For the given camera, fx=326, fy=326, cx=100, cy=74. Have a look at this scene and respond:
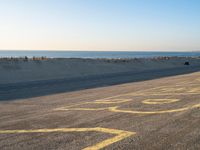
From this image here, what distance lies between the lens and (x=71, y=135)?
6.62 m

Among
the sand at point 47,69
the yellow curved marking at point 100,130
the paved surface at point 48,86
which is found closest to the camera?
→ the yellow curved marking at point 100,130

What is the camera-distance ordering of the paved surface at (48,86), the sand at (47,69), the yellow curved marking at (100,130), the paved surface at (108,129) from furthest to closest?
1. the sand at (47,69)
2. the paved surface at (48,86)
3. the paved surface at (108,129)
4. the yellow curved marking at (100,130)

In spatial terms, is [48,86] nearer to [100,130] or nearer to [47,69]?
[47,69]

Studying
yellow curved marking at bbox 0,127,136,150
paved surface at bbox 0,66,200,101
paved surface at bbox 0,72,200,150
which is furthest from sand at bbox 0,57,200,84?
yellow curved marking at bbox 0,127,136,150

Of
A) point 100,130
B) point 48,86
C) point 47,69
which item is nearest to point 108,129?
point 100,130

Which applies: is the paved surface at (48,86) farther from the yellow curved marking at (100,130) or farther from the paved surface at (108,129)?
the yellow curved marking at (100,130)

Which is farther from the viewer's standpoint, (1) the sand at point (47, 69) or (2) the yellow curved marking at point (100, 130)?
(1) the sand at point (47, 69)

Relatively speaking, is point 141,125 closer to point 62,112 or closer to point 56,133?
point 56,133

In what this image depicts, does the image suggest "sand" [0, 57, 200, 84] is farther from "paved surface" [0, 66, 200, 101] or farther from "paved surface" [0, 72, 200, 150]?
"paved surface" [0, 72, 200, 150]


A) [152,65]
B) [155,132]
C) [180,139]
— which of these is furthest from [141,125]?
[152,65]

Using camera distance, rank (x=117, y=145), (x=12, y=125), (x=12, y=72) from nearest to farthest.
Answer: (x=117, y=145), (x=12, y=125), (x=12, y=72)

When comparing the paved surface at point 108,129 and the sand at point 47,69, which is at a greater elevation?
the paved surface at point 108,129

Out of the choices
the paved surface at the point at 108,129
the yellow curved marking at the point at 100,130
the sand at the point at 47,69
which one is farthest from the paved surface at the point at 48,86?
the yellow curved marking at the point at 100,130

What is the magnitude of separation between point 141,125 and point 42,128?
88.8 inches
